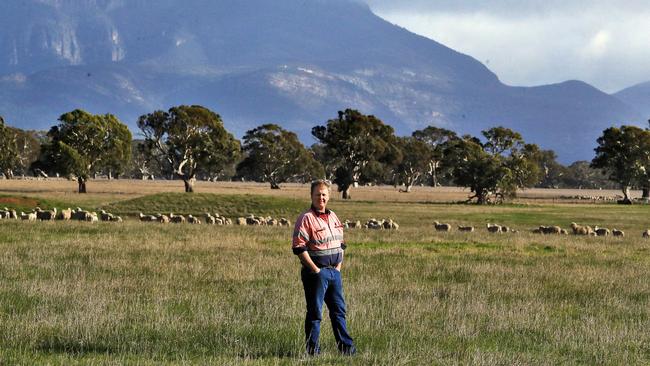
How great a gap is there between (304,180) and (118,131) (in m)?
69.6

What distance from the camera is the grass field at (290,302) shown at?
11.1 m

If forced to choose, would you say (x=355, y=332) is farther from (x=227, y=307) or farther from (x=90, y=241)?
(x=90, y=241)

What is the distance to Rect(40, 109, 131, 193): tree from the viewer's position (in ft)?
275

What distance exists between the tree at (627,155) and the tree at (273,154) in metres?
43.3

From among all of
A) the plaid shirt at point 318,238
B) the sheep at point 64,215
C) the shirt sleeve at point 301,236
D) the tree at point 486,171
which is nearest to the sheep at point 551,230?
the sheep at point 64,215

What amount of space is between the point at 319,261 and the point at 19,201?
4431 cm

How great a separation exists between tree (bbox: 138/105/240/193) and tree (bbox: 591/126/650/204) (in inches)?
1794

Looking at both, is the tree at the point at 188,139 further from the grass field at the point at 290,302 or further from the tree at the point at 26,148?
the tree at the point at 26,148

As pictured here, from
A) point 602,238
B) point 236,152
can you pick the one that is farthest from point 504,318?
point 236,152

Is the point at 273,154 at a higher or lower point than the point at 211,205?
higher

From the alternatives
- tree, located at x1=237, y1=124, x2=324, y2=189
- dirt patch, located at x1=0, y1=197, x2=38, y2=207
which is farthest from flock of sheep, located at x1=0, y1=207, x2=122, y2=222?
tree, located at x1=237, y1=124, x2=324, y2=189

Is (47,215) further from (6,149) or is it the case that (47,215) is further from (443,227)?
(6,149)

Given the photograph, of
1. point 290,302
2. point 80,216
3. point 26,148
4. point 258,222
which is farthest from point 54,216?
point 26,148

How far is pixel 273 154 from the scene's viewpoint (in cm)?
11450
